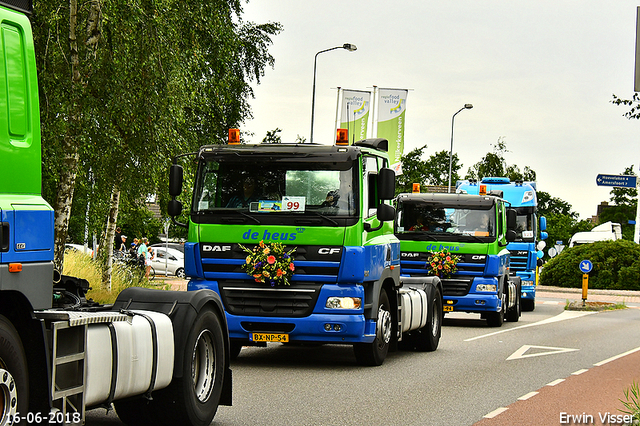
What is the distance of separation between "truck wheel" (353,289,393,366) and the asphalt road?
15cm

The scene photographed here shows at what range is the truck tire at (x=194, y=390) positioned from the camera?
688 centimetres

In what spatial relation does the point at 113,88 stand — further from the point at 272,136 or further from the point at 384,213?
the point at 272,136

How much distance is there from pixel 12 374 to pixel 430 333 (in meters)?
9.83

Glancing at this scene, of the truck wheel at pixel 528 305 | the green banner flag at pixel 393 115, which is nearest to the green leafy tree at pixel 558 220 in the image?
the green banner flag at pixel 393 115

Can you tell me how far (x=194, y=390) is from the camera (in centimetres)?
712

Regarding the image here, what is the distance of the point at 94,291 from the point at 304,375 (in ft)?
30.0

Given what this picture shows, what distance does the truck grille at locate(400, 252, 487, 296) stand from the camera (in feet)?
58.9

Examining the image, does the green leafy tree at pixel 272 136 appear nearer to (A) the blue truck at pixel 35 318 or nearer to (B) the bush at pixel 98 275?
(B) the bush at pixel 98 275

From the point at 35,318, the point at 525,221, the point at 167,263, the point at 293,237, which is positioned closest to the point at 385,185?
the point at 293,237

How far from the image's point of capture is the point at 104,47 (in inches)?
640

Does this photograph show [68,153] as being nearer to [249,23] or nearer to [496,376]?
[496,376]

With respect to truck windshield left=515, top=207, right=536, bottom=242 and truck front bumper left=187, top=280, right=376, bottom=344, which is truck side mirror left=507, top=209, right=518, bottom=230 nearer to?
truck windshield left=515, top=207, right=536, bottom=242

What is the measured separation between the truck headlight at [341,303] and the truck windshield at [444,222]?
710cm

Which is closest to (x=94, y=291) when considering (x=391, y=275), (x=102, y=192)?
(x=102, y=192)
